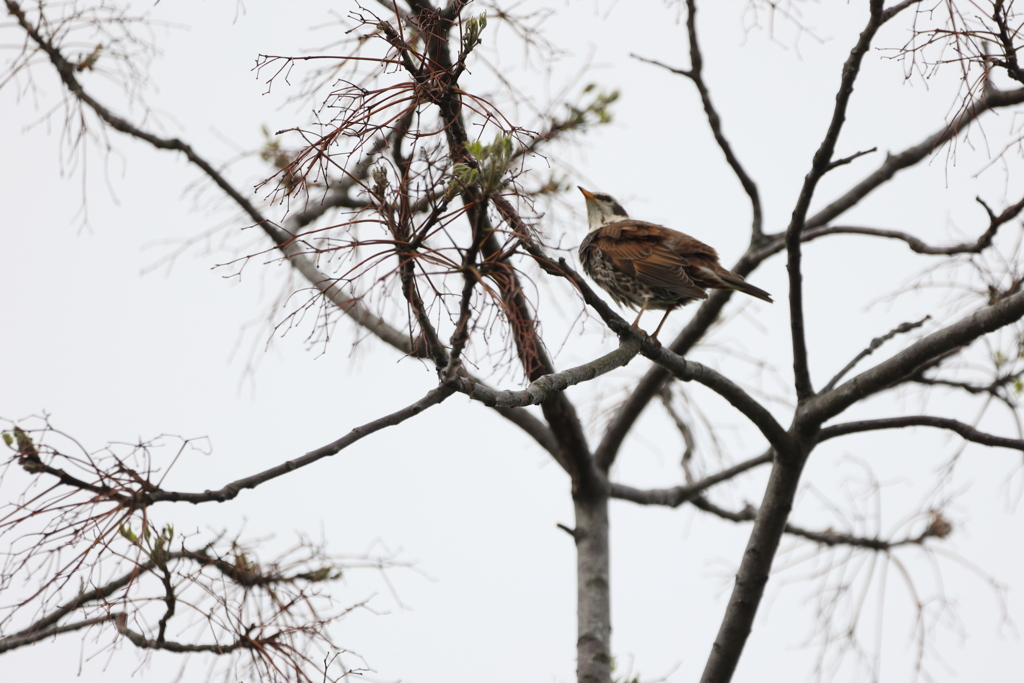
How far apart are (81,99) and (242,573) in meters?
2.82

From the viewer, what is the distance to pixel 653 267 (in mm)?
5383

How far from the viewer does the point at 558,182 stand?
538cm

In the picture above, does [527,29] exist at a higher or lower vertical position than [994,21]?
higher

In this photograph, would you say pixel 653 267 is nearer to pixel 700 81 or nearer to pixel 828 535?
pixel 700 81

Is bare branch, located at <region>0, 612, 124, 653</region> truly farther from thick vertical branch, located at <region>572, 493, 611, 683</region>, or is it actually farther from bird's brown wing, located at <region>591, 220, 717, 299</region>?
bird's brown wing, located at <region>591, 220, 717, 299</region>

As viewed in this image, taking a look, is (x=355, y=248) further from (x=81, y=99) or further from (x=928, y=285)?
(x=928, y=285)

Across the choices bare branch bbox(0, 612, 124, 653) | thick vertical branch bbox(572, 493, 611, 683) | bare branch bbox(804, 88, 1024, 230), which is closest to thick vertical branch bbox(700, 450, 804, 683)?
thick vertical branch bbox(572, 493, 611, 683)

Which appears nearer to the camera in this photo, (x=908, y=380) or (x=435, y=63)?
(x=435, y=63)

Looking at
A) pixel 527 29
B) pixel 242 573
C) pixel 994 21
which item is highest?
pixel 527 29

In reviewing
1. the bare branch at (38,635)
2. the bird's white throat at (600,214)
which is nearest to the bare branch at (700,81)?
the bird's white throat at (600,214)

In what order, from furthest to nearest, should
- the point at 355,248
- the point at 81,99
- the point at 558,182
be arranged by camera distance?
the point at 558,182, the point at 81,99, the point at 355,248

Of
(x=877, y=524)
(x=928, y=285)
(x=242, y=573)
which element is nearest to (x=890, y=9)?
(x=928, y=285)

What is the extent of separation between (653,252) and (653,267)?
210 mm

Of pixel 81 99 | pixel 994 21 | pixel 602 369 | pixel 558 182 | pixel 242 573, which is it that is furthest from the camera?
pixel 558 182
